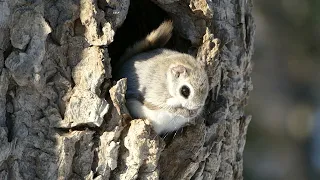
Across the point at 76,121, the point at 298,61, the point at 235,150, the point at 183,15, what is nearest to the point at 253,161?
the point at 298,61

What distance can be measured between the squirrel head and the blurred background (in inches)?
130

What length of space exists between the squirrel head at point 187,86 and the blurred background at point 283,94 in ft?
10.8

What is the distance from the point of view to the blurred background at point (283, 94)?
18.8 ft

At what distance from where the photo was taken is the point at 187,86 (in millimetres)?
2404

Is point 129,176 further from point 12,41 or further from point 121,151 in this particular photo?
point 12,41

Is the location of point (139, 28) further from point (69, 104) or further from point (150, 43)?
point (69, 104)

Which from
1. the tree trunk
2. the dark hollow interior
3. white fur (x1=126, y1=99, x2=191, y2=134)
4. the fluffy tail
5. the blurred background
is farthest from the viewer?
the blurred background

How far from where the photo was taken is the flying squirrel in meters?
2.39

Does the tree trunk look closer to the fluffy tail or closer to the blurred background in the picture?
the fluffy tail

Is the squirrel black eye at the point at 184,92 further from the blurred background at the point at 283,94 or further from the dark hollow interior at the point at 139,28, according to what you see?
the blurred background at the point at 283,94

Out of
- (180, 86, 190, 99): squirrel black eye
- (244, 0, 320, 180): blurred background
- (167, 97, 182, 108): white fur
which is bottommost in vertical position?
(244, 0, 320, 180): blurred background

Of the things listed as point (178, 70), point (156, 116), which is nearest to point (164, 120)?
point (156, 116)

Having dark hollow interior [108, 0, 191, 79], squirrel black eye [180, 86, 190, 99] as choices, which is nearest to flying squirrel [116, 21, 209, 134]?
squirrel black eye [180, 86, 190, 99]

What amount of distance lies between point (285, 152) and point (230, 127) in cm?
311
